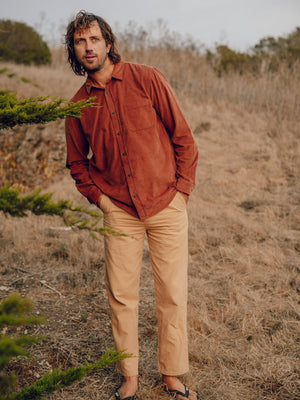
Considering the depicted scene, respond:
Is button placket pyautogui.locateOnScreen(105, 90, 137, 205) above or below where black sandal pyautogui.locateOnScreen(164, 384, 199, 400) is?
above

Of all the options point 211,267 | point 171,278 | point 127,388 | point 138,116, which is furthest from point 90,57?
point 211,267

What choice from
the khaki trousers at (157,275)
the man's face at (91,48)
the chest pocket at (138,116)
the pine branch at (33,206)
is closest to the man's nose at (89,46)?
the man's face at (91,48)

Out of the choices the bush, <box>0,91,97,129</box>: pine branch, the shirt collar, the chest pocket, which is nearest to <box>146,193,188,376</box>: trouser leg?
the chest pocket

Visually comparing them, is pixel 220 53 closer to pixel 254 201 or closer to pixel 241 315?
pixel 254 201

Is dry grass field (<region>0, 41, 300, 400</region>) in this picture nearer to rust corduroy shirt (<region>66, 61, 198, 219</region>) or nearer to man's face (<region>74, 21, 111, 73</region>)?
man's face (<region>74, 21, 111, 73</region>)

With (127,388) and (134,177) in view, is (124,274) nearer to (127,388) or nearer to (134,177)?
(134,177)

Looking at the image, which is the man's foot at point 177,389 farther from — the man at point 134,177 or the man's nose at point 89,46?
the man's nose at point 89,46

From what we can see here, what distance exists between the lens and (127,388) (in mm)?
2582

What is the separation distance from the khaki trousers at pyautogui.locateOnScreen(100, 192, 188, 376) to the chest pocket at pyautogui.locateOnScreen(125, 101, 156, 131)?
0.51m

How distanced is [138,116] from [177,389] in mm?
1866

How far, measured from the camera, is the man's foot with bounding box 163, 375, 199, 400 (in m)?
2.58

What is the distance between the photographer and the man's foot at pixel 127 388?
2568 mm

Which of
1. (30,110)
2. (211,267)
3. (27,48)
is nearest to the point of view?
(30,110)

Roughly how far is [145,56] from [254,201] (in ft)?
23.6
